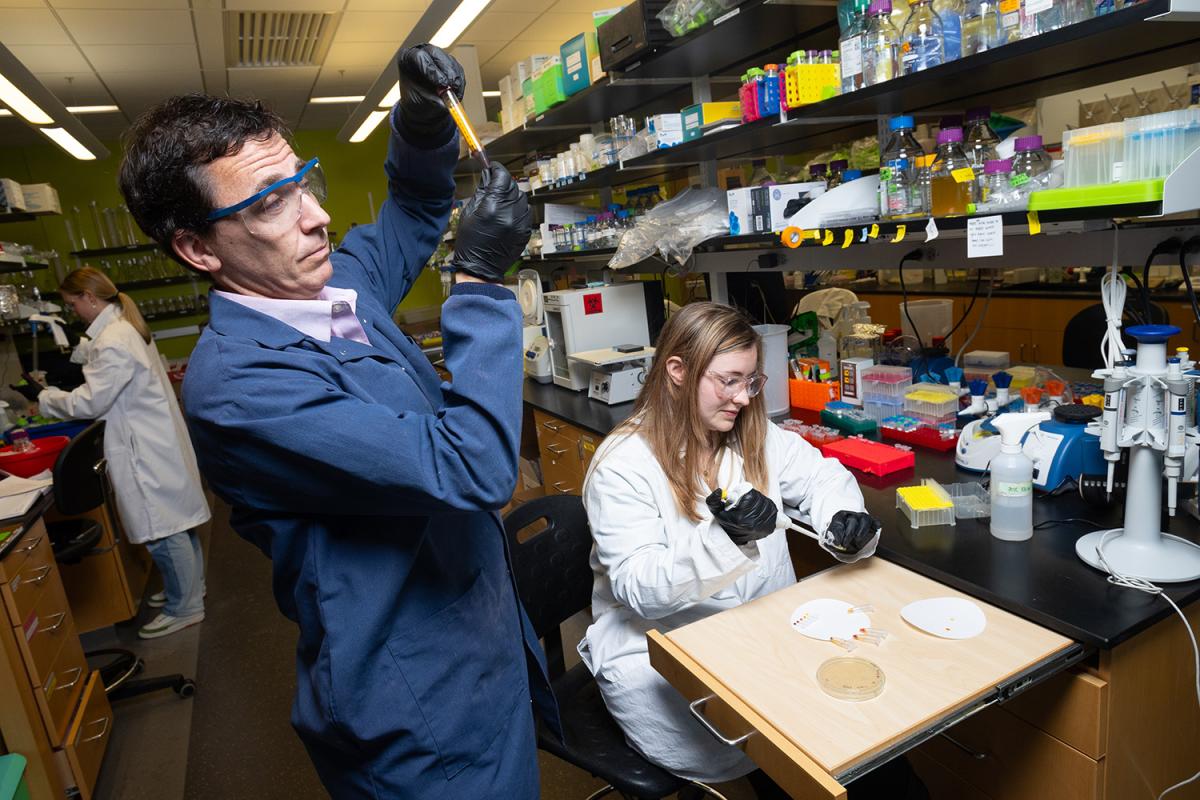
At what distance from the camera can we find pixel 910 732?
1.00 meters

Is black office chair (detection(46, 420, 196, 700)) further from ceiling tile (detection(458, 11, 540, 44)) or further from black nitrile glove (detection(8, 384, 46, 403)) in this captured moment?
ceiling tile (detection(458, 11, 540, 44))

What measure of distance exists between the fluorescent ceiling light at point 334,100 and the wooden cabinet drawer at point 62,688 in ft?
18.1

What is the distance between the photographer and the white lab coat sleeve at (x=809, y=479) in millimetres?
1621

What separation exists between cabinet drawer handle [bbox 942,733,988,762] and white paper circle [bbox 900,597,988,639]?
0.94 ft

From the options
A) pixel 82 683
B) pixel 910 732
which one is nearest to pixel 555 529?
pixel 910 732

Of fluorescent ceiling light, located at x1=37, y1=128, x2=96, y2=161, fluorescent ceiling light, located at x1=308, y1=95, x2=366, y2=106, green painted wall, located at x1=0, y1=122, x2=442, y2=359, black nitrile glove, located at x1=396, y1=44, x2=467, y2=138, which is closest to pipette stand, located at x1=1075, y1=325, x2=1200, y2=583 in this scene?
black nitrile glove, located at x1=396, y1=44, x2=467, y2=138

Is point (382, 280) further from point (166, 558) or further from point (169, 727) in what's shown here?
point (166, 558)

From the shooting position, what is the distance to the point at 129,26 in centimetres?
431

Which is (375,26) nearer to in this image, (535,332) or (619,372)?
(535,332)

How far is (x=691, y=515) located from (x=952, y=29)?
1.19m

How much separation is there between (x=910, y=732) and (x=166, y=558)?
342cm

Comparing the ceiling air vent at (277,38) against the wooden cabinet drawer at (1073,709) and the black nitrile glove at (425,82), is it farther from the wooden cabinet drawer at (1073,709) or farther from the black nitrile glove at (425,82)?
the wooden cabinet drawer at (1073,709)

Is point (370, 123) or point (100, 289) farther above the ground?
point (370, 123)

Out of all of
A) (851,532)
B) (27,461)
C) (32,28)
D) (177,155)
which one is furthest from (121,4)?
(851,532)
